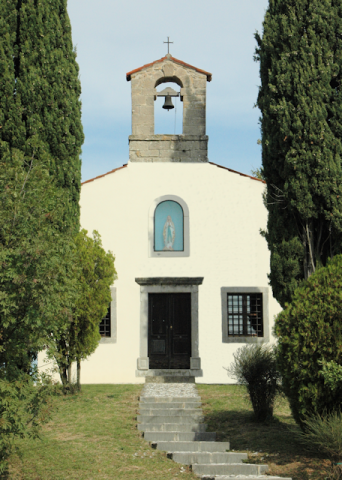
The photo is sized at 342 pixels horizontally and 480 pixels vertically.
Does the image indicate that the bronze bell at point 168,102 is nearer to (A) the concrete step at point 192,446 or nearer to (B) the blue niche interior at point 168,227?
(B) the blue niche interior at point 168,227

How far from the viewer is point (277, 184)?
34.6 feet

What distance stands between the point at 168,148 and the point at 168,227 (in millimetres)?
2281

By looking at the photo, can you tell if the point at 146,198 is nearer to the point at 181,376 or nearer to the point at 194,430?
Answer: the point at 181,376

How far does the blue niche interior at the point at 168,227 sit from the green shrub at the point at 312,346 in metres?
7.35

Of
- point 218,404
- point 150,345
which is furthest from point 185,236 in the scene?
point 218,404

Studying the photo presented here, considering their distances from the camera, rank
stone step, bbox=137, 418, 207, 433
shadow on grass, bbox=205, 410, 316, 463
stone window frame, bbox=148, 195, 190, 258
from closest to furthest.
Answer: shadow on grass, bbox=205, 410, 316, 463, stone step, bbox=137, 418, 207, 433, stone window frame, bbox=148, 195, 190, 258

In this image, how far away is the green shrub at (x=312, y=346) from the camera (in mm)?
7453

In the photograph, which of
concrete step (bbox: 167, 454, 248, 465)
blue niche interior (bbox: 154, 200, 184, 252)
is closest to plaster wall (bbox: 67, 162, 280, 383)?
blue niche interior (bbox: 154, 200, 184, 252)

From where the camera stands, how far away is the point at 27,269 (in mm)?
6457

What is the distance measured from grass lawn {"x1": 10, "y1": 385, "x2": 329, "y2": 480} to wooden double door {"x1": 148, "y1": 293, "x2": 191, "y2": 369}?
3.47 m

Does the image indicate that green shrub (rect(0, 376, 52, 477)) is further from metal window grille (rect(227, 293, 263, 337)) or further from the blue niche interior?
metal window grille (rect(227, 293, 263, 337))

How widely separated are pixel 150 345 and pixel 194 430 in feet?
18.1

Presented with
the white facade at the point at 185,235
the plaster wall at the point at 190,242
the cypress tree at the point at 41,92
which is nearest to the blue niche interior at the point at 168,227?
the white facade at the point at 185,235

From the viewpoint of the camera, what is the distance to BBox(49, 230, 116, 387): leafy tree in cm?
1180
